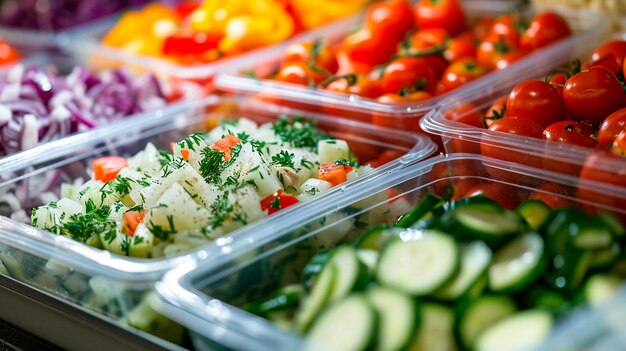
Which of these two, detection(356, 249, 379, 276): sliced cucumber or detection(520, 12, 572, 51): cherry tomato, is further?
detection(520, 12, 572, 51): cherry tomato

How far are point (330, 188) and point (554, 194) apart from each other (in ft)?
1.65

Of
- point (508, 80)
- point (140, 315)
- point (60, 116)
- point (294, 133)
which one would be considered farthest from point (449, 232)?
point (60, 116)

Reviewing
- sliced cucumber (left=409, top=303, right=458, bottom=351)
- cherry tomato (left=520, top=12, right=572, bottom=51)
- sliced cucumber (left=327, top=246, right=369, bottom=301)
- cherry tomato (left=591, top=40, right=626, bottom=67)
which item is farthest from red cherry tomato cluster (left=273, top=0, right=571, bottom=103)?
sliced cucumber (left=409, top=303, right=458, bottom=351)

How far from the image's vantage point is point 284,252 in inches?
62.6

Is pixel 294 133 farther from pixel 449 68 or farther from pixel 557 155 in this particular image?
pixel 557 155

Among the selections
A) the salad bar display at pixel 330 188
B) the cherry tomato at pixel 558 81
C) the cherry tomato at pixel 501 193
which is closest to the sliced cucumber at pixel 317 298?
the salad bar display at pixel 330 188

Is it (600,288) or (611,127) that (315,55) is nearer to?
(611,127)

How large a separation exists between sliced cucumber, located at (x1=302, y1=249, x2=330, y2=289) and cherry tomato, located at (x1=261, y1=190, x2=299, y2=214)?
248 mm

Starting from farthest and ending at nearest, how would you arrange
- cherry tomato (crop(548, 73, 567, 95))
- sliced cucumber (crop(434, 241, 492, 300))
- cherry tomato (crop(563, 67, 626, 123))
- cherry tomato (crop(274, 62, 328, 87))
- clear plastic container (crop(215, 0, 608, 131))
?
cherry tomato (crop(274, 62, 328, 87))
clear plastic container (crop(215, 0, 608, 131))
cherry tomato (crop(548, 73, 567, 95))
cherry tomato (crop(563, 67, 626, 123))
sliced cucumber (crop(434, 241, 492, 300))

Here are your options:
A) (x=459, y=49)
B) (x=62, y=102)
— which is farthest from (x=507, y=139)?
(x=62, y=102)

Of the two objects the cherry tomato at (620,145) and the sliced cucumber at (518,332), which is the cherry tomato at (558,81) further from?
the sliced cucumber at (518,332)

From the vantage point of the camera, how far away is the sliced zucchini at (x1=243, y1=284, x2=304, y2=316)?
138 cm

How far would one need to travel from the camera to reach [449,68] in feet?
8.40

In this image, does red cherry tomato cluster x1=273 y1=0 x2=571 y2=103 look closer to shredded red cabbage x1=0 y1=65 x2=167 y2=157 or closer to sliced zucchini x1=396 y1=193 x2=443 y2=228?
shredded red cabbage x1=0 y1=65 x2=167 y2=157
